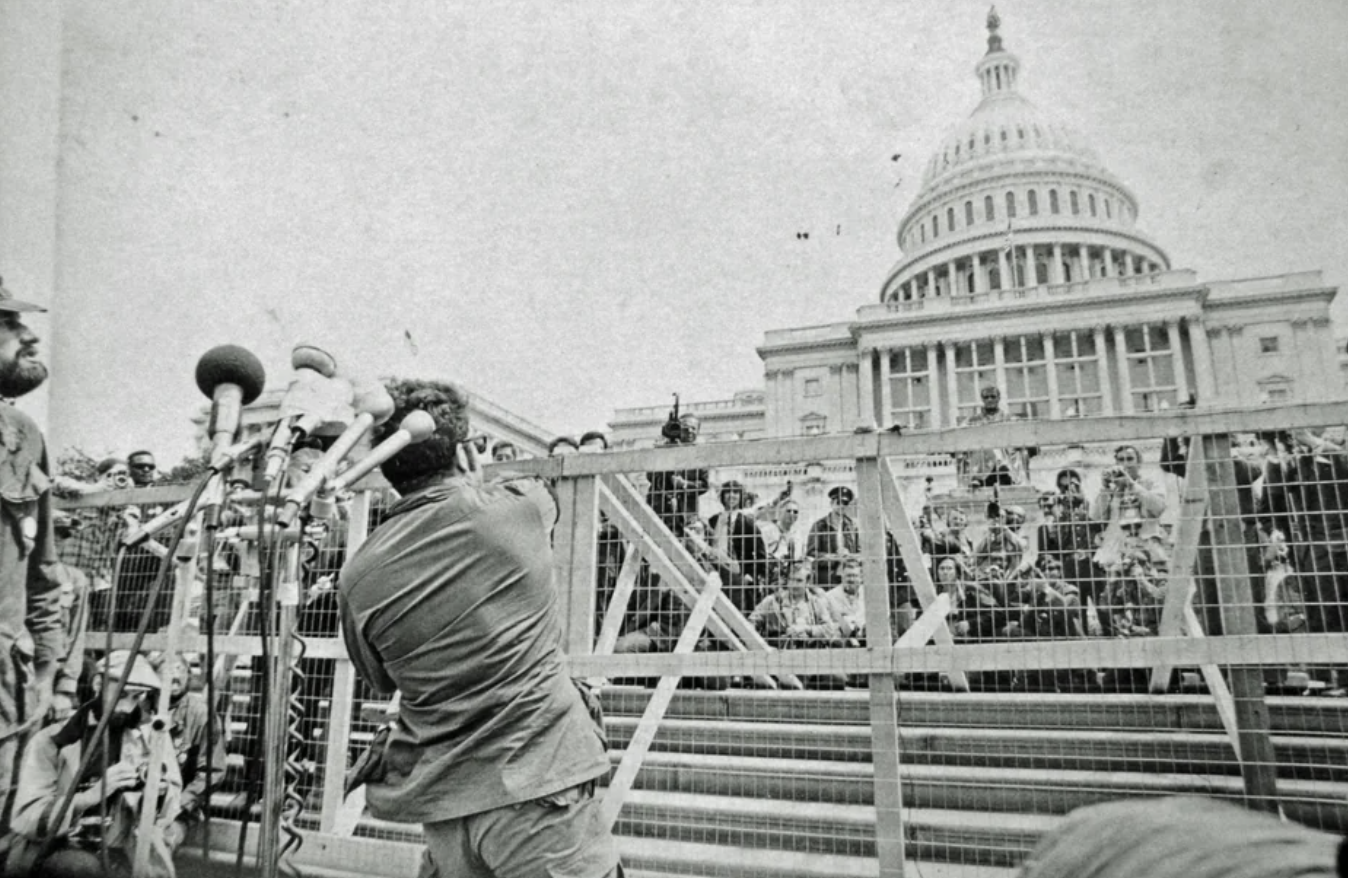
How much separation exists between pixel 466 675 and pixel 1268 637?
1.73 meters

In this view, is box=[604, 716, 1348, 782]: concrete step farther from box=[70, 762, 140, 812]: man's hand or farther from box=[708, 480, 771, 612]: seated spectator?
box=[70, 762, 140, 812]: man's hand

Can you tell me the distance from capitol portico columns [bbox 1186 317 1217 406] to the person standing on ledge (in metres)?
27.9

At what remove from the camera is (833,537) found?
2.41m

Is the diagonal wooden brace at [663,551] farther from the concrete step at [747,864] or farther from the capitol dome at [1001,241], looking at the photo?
the capitol dome at [1001,241]

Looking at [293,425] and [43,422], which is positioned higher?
[43,422]

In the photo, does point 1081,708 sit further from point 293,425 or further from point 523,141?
point 523,141

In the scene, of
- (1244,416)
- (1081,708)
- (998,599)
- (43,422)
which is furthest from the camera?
(43,422)

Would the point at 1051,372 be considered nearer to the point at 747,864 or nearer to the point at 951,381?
the point at 951,381

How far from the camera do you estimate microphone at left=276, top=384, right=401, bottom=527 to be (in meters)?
1.30

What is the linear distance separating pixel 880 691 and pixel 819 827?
462 mm

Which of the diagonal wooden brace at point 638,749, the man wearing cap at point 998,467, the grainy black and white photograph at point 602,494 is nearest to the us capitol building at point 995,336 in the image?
the grainy black and white photograph at point 602,494

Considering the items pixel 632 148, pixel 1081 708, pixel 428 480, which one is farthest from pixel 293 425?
pixel 632 148

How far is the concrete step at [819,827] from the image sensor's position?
6.71ft

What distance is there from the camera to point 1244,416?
2.01m
